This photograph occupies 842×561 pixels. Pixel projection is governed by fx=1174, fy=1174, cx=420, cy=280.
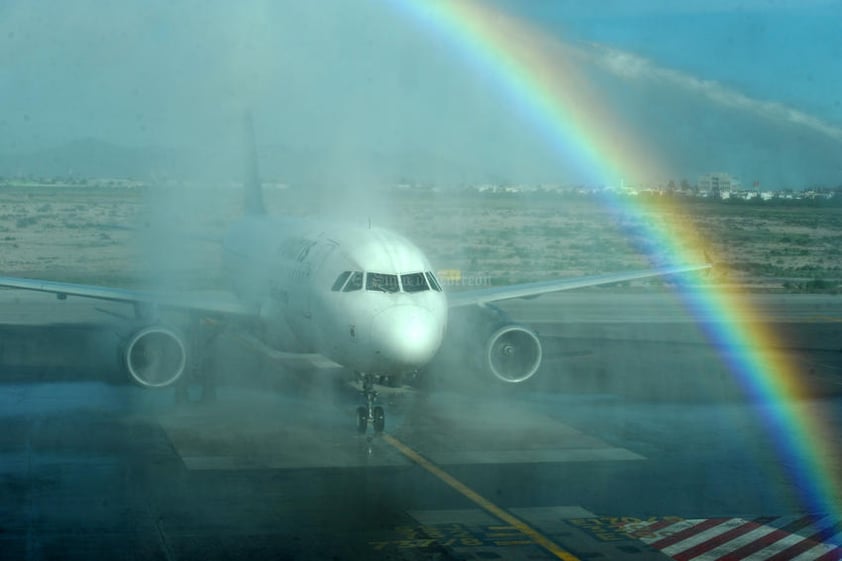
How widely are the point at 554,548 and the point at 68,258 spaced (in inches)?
2561

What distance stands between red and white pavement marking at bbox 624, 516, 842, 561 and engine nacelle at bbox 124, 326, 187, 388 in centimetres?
1370

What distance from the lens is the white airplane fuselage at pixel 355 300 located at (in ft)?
71.8

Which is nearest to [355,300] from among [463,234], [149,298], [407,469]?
[407,469]

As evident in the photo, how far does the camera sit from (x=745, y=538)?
53.6ft

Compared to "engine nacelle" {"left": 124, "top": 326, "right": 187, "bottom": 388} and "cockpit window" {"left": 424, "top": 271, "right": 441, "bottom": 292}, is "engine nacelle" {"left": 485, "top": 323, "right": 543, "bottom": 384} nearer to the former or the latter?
"cockpit window" {"left": 424, "top": 271, "right": 441, "bottom": 292}

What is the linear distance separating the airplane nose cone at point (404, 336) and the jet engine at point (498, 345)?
22.4ft

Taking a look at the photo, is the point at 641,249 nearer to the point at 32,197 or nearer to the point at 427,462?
the point at 427,462

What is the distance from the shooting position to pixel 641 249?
96.2 m

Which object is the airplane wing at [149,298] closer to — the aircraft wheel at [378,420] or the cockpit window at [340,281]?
the cockpit window at [340,281]

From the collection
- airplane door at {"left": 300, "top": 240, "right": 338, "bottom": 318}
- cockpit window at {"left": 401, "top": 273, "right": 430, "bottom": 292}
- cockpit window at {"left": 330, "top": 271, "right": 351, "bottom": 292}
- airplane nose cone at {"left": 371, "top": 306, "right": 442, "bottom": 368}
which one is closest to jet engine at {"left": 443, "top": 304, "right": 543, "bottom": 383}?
airplane door at {"left": 300, "top": 240, "right": 338, "bottom": 318}

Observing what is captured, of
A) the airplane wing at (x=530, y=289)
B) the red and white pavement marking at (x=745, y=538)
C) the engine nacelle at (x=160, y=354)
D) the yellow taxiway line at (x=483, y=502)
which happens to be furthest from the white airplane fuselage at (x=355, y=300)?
the red and white pavement marking at (x=745, y=538)

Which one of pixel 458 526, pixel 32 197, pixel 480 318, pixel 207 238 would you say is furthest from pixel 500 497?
pixel 32 197

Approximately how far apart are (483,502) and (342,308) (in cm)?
635

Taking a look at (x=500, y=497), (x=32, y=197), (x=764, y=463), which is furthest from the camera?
(x=32, y=197)
